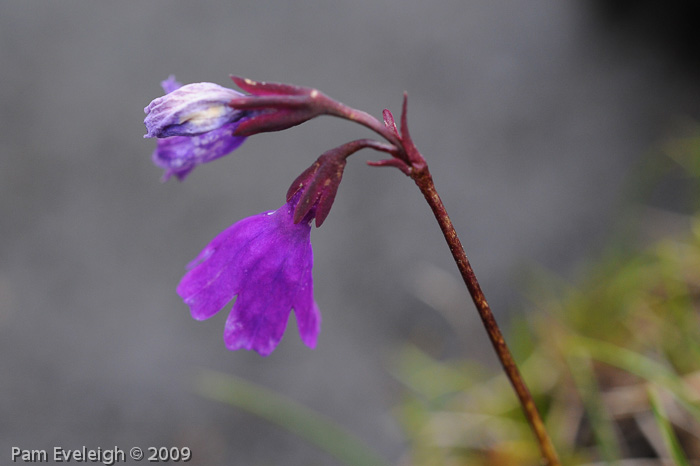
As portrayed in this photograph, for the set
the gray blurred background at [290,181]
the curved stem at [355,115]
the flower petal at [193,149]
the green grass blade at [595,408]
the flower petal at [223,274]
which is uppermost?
the gray blurred background at [290,181]

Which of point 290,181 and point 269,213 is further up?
point 290,181

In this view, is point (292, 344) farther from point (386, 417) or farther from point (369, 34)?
point (369, 34)

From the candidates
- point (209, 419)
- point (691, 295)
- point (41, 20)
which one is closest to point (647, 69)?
point (691, 295)

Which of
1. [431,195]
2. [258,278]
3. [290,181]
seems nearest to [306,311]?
[258,278]

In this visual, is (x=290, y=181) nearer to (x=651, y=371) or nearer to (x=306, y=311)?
(x=651, y=371)

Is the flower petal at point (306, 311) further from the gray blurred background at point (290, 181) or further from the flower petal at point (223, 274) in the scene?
the gray blurred background at point (290, 181)

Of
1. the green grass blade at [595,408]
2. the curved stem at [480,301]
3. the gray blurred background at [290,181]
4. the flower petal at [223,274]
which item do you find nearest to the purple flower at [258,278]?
the flower petal at [223,274]
